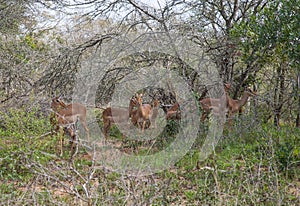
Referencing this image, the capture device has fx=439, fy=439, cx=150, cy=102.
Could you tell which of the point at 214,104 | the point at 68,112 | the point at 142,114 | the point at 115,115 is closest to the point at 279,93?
the point at 214,104

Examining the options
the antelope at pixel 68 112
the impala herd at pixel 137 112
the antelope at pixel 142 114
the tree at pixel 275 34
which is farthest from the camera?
the antelope at pixel 142 114

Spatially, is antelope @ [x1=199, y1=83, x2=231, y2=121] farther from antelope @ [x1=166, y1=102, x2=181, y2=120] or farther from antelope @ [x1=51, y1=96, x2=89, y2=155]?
antelope @ [x1=51, y1=96, x2=89, y2=155]

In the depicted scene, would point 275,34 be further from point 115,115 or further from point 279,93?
point 115,115

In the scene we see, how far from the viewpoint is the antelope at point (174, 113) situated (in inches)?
308

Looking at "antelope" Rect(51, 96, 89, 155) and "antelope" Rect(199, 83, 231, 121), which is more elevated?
"antelope" Rect(199, 83, 231, 121)

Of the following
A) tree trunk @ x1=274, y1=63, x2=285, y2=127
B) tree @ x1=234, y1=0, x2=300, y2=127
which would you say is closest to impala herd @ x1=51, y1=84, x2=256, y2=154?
tree trunk @ x1=274, y1=63, x2=285, y2=127

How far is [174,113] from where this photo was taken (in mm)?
7891

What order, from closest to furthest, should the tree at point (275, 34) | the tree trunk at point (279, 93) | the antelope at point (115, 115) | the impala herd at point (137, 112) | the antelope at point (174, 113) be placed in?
the tree at point (275, 34) → the impala herd at point (137, 112) → the antelope at point (115, 115) → the antelope at point (174, 113) → the tree trunk at point (279, 93)

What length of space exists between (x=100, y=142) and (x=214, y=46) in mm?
3106

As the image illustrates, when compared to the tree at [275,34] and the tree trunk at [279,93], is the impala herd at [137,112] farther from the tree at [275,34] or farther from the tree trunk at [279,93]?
the tree at [275,34]

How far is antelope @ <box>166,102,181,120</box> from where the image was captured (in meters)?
7.82

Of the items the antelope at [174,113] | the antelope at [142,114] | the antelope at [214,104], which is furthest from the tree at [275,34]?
the antelope at [142,114]

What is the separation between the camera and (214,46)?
887 cm

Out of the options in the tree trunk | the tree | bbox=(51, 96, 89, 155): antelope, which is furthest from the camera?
the tree trunk
